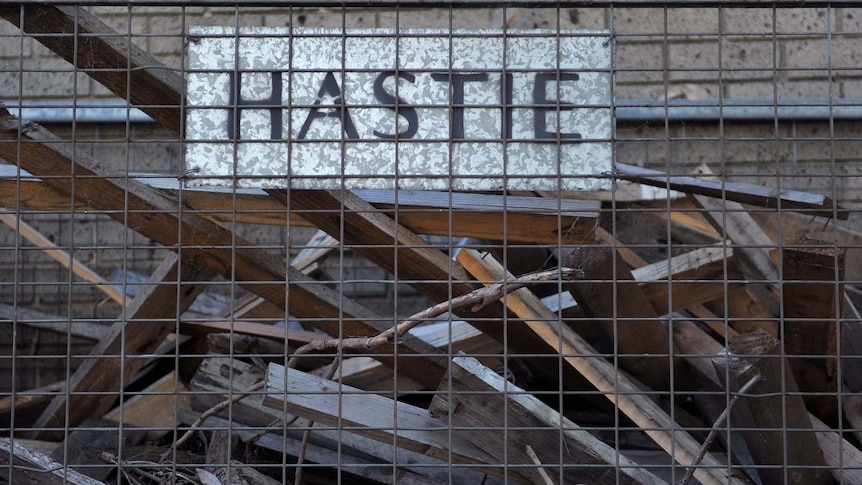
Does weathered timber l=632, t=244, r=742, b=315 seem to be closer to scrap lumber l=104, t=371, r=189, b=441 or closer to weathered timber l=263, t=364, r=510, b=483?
weathered timber l=263, t=364, r=510, b=483

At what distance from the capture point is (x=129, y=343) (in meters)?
3.40

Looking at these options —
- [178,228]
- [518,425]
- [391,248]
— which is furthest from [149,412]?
[518,425]

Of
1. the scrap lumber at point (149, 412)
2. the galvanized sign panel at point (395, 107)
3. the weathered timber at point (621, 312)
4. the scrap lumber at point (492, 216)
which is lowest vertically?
the scrap lumber at point (149, 412)

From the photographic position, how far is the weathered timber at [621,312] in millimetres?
2934

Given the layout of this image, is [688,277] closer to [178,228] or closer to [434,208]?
[434,208]

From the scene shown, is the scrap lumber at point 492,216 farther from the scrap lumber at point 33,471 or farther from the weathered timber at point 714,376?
the scrap lumber at point 33,471

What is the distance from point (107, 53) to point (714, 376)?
8.17 feet

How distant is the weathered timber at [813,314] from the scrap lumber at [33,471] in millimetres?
2380

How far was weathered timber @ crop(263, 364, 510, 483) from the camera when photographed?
2.66m

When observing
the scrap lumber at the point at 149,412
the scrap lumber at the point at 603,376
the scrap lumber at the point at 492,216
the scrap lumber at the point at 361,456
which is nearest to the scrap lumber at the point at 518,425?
the scrap lumber at the point at 603,376

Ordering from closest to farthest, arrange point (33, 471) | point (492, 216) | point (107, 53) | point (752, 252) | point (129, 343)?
point (33, 471) < point (107, 53) < point (492, 216) < point (129, 343) < point (752, 252)

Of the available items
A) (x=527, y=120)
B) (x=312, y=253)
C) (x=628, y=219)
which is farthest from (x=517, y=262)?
(x=527, y=120)

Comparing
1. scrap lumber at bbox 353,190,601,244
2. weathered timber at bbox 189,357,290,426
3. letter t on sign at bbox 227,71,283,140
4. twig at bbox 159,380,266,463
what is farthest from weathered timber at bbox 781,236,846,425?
weathered timber at bbox 189,357,290,426

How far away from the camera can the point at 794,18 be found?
198 inches
